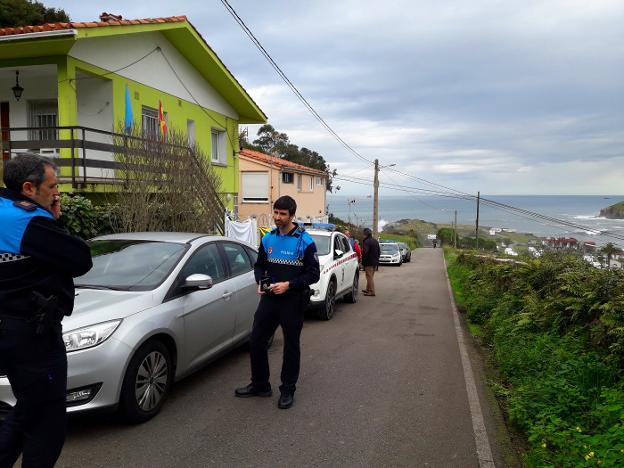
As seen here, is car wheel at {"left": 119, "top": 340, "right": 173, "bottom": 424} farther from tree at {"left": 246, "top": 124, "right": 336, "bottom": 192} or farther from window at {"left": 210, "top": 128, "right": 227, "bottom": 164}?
tree at {"left": 246, "top": 124, "right": 336, "bottom": 192}

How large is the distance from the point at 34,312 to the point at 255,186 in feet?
98.8

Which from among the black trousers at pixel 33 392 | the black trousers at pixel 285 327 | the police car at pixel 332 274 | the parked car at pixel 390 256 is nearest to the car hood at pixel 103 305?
the black trousers at pixel 285 327

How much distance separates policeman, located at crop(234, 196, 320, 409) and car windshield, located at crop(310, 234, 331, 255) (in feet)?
18.1

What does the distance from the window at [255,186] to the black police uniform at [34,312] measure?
2965 cm

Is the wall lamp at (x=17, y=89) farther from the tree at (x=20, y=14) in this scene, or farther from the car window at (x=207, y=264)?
the tree at (x=20, y=14)

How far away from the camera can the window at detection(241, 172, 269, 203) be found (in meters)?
32.1

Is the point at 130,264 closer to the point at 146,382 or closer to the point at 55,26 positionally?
the point at 146,382

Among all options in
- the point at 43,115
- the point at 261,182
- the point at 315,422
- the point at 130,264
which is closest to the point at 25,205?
the point at 130,264

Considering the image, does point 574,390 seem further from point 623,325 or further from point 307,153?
point 307,153

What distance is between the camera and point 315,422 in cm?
444

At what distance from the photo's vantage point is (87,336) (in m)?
3.79

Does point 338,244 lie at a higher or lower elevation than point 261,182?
lower

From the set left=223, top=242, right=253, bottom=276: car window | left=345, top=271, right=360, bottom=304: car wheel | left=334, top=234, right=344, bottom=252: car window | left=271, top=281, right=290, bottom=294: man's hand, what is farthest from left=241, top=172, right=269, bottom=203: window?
left=271, top=281, right=290, bottom=294: man's hand

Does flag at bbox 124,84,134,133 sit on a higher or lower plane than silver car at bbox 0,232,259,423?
higher
